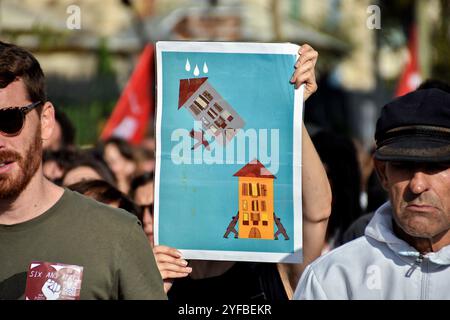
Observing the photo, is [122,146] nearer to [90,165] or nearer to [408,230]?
[90,165]

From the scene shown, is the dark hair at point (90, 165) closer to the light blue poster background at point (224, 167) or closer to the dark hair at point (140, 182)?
the dark hair at point (140, 182)

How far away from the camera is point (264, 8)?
112ft

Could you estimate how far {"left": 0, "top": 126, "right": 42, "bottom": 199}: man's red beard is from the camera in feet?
12.7

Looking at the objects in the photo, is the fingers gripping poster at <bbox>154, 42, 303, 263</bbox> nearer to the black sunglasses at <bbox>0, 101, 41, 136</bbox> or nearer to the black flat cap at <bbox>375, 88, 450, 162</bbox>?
the black flat cap at <bbox>375, 88, 450, 162</bbox>

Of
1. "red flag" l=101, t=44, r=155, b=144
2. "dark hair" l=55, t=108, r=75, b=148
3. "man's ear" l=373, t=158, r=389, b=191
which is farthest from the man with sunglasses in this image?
"red flag" l=101, t=44, r=155, b=144

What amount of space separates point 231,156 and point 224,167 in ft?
0.17

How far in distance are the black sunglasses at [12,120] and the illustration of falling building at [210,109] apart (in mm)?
764

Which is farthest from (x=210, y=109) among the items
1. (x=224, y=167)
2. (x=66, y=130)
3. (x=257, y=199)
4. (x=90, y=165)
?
(x=66, y=130)

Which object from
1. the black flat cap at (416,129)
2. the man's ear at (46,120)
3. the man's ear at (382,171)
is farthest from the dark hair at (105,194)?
the black flat cap at (416,129)

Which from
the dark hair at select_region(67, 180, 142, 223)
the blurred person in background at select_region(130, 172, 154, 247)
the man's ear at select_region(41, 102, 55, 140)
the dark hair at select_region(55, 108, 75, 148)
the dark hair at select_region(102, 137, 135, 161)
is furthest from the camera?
the dark hair at select_region(102, 137, 135, 161)
